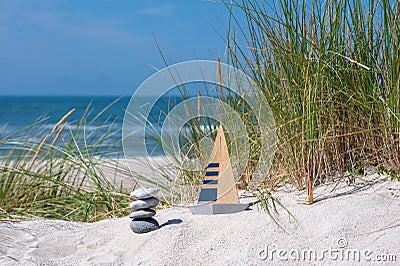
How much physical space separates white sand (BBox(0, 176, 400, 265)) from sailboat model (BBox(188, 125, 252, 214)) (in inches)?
2.2

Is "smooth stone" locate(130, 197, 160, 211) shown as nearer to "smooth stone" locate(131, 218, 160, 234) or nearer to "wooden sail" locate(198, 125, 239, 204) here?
"smooth stone" locate(131, 218, 160, 234)

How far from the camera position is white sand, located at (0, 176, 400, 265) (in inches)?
76.3

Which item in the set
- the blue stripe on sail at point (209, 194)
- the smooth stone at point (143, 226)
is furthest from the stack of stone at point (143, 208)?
the blue stripe on sail at point (209, 194)

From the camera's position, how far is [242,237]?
6.75ft

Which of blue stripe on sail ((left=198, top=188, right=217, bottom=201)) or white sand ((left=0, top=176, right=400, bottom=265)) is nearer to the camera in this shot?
white sand ((left=0, top=176, right=400, bottom=265))

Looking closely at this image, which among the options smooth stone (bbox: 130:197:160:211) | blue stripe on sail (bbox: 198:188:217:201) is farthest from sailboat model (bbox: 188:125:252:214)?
smooth stone (bbox: 130:197:160:211)

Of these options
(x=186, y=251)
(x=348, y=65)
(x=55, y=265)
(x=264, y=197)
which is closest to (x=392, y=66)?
(x=348, y=65)

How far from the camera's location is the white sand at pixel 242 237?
1.94 m

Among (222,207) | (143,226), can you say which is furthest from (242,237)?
(143,226)

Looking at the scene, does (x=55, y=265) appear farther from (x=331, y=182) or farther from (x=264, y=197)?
(x=331, y=182)

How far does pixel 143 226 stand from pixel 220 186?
1.25ft

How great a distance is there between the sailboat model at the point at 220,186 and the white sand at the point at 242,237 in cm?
6

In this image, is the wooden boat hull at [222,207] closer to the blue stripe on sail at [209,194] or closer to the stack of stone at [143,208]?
the blue stripe on sail at [209,194]

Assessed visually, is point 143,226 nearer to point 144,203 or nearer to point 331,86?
point 144,203
